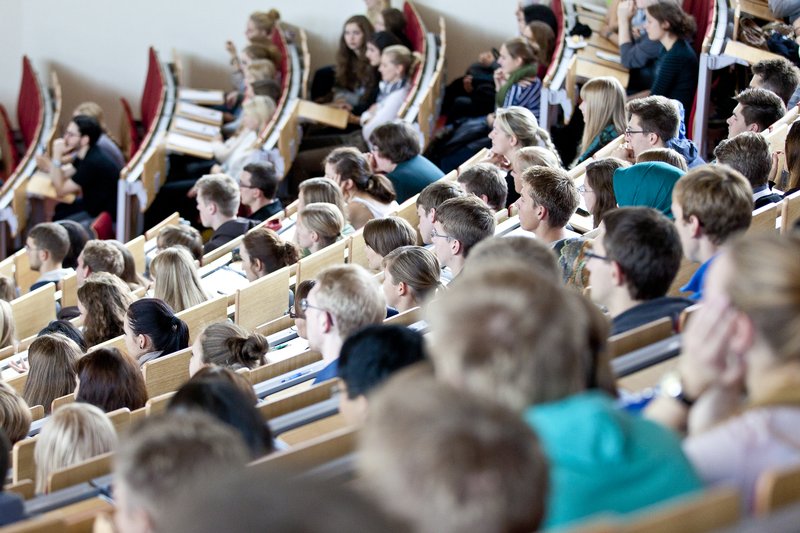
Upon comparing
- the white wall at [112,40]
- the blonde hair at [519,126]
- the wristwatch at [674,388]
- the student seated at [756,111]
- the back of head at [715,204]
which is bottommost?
the wristwatch at [674,388]

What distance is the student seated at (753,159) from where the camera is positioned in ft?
12.3

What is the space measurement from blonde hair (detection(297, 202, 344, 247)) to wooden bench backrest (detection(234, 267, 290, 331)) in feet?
1.47

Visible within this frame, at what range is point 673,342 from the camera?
232 centimetres

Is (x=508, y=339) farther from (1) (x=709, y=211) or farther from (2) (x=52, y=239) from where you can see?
(2) (x=52, y=239)

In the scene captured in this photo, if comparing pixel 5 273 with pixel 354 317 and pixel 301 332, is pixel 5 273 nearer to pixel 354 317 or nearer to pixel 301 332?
pixel 301 332

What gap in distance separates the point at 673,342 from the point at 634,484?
792 millimetres

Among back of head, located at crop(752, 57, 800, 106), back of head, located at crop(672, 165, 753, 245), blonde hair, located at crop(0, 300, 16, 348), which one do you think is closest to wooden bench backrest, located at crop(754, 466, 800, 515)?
back of head, located at crop(672, 165, 753, 245)

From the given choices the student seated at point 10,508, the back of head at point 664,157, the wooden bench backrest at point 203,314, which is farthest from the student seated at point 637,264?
the wooden bench backrest at point 203,314

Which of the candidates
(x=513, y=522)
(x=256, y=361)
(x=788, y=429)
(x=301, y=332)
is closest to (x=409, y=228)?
(x=301, y=332)

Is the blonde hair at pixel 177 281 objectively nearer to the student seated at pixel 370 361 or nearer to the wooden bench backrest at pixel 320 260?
the wooden bench backrest at pixel 320 260

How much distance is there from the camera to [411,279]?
344cm

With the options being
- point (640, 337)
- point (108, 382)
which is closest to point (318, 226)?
point (108, 382)

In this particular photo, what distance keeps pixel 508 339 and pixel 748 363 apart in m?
0.41

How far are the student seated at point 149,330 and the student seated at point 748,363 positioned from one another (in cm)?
216
